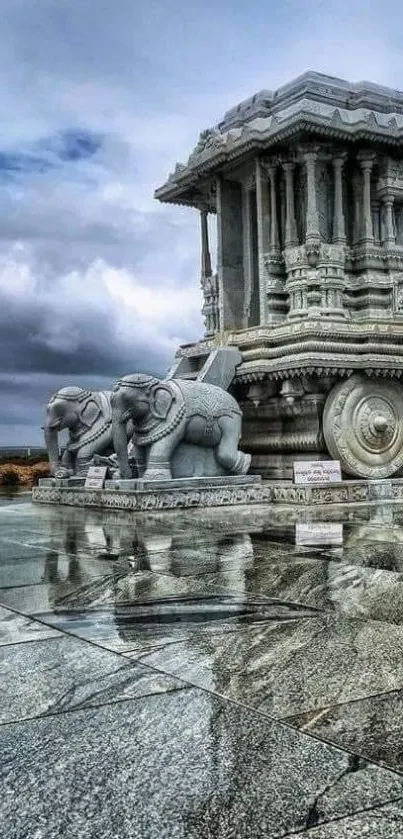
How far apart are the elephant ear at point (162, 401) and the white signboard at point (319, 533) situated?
3.55 meters

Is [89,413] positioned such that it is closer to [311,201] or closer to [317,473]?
[317,473]

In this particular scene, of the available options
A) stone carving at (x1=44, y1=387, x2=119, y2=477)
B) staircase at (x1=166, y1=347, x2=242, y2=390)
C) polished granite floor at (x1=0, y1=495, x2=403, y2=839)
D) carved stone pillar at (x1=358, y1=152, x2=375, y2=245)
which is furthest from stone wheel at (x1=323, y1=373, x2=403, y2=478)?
polished granite floor at (x1=0, y1=495, x2=403, y2=839)

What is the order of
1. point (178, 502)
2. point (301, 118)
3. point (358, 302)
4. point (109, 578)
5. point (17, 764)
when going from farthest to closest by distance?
point (358, 302) < point (301, 118) < point (178, 502) < point (109, 578) < point (17, 764)

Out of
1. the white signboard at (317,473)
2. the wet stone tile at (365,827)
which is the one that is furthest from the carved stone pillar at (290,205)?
the wet stone tile at (365,827)

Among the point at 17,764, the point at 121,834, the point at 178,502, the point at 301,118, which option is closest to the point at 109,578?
the point at 17,764

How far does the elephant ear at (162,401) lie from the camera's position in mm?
13047

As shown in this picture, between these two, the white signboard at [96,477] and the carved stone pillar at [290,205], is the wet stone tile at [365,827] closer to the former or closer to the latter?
the white signboard at [96,477]

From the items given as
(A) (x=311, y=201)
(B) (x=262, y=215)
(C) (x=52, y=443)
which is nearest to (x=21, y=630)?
(C) (x=52, y=443)

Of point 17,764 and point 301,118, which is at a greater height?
point 301,118

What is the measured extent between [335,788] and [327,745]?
341 millimetres

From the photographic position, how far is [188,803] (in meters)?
2.54

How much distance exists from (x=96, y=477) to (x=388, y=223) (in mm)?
7952

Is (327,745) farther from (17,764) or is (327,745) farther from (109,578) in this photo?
(109,578)

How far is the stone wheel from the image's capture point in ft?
49.0
